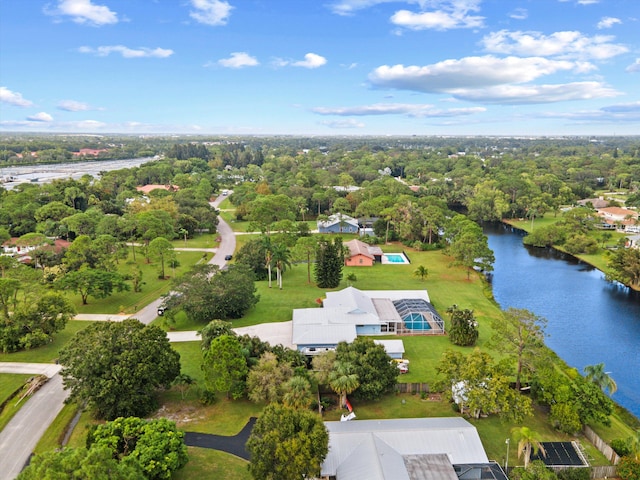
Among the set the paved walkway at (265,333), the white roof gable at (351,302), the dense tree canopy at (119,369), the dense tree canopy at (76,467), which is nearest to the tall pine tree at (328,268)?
the white roof gable at (351,302)

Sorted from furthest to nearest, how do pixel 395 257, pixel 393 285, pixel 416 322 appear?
pixel 395 257, pixel 393 285, pixel 416 322

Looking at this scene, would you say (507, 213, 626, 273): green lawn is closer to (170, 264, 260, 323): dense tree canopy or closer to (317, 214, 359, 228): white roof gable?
(317, 214, 359, 228): white roof gable

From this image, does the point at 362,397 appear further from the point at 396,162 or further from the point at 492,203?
the point at 396,162

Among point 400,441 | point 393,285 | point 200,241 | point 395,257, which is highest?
point 400,441

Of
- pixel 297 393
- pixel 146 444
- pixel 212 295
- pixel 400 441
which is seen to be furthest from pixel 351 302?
pixel 146 444

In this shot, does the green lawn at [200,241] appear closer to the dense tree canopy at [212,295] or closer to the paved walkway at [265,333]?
the dense tree canopy at [212,295]

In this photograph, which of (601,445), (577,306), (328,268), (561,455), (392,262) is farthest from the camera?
(392,262)

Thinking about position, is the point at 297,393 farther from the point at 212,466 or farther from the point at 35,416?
the point at 35,416
